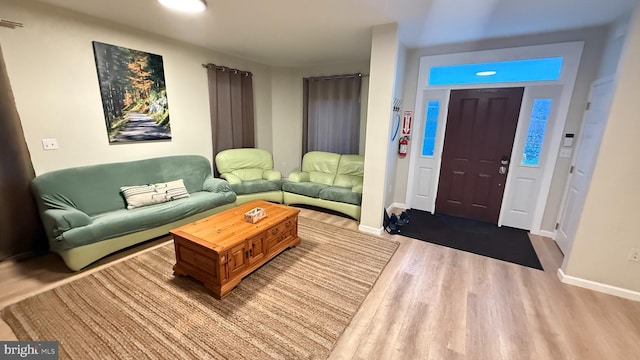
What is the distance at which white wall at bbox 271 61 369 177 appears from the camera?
4.92 meters

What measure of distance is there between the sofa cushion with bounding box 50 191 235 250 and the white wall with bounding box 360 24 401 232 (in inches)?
77.3

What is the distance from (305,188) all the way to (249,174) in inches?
40.9

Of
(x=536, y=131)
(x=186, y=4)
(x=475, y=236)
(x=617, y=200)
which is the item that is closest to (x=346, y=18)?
(x=186, y=4)

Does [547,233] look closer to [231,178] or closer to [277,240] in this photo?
[277,240]

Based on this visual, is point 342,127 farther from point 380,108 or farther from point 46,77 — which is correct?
point 46,77

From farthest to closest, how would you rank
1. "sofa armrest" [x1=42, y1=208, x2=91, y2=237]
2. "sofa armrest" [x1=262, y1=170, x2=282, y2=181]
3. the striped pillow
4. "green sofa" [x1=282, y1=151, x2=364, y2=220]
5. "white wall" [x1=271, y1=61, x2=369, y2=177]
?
"white wall" [x1=271, y1=61, x2=369, y2=177]
"sofa armrest" [x1=262, y1=170, x2=282, y2=181]
"green sofa" [x1=282, y1=151, x2=364, y2=220]
the striped pillow
"sofa armrest" [x1=42, y1=208, x2=91, y2=237]

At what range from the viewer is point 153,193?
9.93 ft

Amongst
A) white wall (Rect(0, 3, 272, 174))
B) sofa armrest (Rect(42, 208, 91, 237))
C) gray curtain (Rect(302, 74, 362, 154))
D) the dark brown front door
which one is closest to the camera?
sofa armrest (Rect(42, 208, 91, 237))

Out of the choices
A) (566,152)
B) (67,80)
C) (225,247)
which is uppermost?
(67,80)

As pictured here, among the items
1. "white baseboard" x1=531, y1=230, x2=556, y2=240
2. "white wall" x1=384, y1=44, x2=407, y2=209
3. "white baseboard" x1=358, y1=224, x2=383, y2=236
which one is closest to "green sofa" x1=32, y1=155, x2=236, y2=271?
"white baseboard" x1=358, y1=224, x2=383, y2=236

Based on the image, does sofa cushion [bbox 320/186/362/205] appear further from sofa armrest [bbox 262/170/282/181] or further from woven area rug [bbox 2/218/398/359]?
woven area rug [bbox 2/218/398/359]

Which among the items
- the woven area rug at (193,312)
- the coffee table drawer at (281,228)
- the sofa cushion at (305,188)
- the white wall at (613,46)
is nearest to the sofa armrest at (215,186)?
the sofa cushion at (305,188)

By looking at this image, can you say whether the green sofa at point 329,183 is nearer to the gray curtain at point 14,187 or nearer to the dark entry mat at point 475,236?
the dark entry mat at point 475,236

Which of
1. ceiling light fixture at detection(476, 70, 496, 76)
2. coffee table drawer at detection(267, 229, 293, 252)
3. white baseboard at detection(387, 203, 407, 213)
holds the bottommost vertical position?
white baseboard at detection(387, 203, 407, 213)
